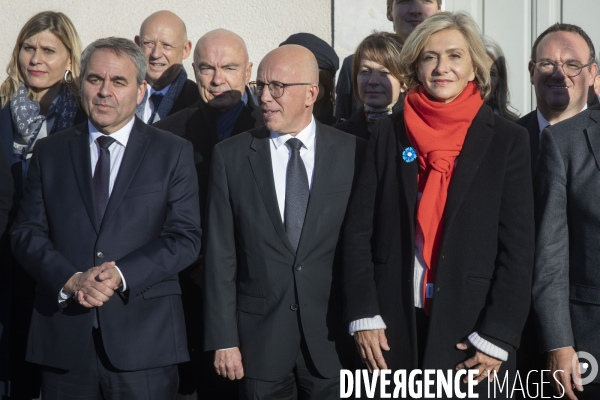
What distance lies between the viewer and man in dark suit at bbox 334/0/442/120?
5695 millimetres

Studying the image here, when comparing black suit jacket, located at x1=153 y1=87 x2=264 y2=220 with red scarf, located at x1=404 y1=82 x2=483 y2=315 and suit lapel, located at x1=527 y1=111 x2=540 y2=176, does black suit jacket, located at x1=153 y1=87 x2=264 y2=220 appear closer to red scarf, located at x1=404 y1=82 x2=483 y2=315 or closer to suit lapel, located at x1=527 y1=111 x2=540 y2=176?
red scarf, located at x1=404 y1=82 x2=483 y2=315

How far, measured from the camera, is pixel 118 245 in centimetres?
369

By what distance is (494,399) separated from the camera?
347 cm

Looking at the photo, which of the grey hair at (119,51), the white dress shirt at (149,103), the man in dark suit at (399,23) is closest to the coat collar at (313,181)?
the grey hair at (119,51)

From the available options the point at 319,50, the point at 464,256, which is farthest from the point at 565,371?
the point at 319,50

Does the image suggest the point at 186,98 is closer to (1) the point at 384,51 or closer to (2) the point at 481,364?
(1) the point at 384,51

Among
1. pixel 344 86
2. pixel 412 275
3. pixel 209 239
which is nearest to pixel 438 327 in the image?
pixel 412 275

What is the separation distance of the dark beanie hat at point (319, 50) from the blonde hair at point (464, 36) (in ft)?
5.89

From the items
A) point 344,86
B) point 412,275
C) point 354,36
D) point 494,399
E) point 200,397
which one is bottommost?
point 200,397

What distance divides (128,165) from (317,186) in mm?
880

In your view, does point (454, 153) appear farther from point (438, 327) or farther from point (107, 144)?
point (107, 144)

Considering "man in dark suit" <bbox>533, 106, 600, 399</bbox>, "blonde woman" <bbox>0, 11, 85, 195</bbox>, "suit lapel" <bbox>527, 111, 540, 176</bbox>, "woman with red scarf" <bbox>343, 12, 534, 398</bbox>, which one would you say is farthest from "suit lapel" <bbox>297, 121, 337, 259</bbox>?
"blonde woman" <bbox>0, 11, 85, 195</bbox>

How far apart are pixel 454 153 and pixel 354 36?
10.5 feet

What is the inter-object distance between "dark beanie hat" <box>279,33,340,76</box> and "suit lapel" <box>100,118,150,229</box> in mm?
1928
